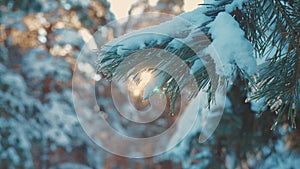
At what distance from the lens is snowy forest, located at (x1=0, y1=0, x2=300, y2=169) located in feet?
1.68

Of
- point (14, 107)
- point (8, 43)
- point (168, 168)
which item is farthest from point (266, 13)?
point (8, 43)

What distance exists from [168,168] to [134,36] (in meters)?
3.37

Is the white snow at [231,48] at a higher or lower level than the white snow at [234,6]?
lower

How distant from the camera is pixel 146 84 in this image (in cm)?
56

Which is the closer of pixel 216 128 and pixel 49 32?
pixel 216 128

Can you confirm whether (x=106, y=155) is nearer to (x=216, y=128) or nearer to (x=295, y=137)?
(x=216, y=128)

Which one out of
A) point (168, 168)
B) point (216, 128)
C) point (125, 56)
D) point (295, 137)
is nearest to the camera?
point (125, 56)

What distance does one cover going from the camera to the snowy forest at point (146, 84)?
51 centimetres

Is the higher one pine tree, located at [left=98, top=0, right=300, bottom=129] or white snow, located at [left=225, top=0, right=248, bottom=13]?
white snow, located at [left=225, top=0, right=248, bottom=13]

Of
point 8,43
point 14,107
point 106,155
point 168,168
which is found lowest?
point 168,168

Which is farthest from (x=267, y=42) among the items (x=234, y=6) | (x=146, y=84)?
(x=146, y=84)

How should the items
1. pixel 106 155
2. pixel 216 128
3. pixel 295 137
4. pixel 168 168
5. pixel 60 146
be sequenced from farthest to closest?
pixel 106 155 → pixel 60 146 → pixel 168 168 → pixel 216 128 → pixel 295 137

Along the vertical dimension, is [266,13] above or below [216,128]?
below

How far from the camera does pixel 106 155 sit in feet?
14.8
